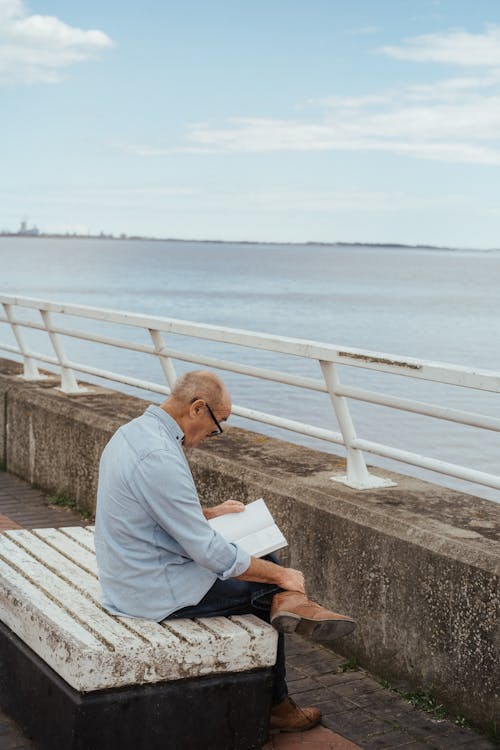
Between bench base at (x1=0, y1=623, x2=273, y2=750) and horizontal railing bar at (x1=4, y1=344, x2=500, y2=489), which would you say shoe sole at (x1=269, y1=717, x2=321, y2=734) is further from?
horizontal railing bar at (x1=4, y1=344, x2=500, y2=489)

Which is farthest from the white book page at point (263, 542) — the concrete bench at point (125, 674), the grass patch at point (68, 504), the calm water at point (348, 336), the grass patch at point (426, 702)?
the calm water at point (348, 336)

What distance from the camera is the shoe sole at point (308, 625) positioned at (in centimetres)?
388

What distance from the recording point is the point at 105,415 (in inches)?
305

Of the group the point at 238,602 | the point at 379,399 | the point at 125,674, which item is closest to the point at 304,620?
the point at 238,602

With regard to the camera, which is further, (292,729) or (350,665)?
(350,665)

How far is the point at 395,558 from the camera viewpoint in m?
4.78

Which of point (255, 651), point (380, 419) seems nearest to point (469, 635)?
point (255, 651)

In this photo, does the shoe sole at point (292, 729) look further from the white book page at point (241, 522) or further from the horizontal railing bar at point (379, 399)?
the horizontal railing bar at point (379, 399)

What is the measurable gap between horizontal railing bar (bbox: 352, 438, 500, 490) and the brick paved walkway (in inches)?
39.4

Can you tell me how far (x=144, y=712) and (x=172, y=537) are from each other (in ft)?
2.00

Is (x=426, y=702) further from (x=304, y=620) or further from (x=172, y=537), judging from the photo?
(x=172, y=537)

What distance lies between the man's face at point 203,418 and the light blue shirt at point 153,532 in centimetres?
5

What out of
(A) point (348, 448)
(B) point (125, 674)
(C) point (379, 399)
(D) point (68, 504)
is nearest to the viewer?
(B) point (125, 674)

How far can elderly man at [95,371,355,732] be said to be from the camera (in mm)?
3770
